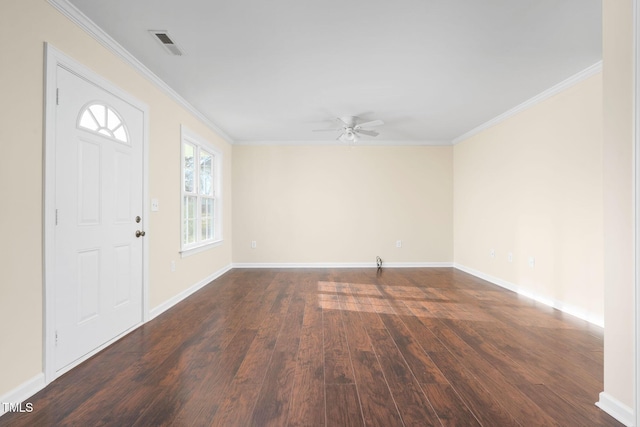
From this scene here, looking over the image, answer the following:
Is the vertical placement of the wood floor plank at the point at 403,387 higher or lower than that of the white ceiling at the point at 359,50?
lower

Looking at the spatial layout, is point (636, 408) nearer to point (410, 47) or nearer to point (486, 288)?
point (410, 47)

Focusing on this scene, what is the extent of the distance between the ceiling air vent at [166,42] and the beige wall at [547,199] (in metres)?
3.90

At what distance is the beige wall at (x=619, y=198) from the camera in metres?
1.53

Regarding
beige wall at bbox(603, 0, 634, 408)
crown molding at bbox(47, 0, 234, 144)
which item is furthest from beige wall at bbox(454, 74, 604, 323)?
crown molding at bbox(47, 0, 234, 144)

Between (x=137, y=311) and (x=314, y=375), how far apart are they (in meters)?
1.92

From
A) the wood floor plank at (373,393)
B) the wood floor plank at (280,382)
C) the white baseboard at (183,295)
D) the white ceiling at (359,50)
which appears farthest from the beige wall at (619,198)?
the white baseboard at (183,295)

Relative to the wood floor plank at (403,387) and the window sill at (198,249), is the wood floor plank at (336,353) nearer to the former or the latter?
the wood floor plank at (403,387)

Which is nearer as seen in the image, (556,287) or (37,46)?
(37,46)

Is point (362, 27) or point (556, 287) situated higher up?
point (362, 27)

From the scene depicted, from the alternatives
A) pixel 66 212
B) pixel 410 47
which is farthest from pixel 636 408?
pixel 66 212

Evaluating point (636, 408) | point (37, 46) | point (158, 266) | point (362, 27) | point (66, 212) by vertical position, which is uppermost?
point (362, 27)

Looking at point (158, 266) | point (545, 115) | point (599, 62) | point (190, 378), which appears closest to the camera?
point (190, 378)

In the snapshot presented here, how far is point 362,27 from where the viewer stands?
228cm

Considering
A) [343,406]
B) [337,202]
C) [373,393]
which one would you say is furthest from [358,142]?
[343,406]
